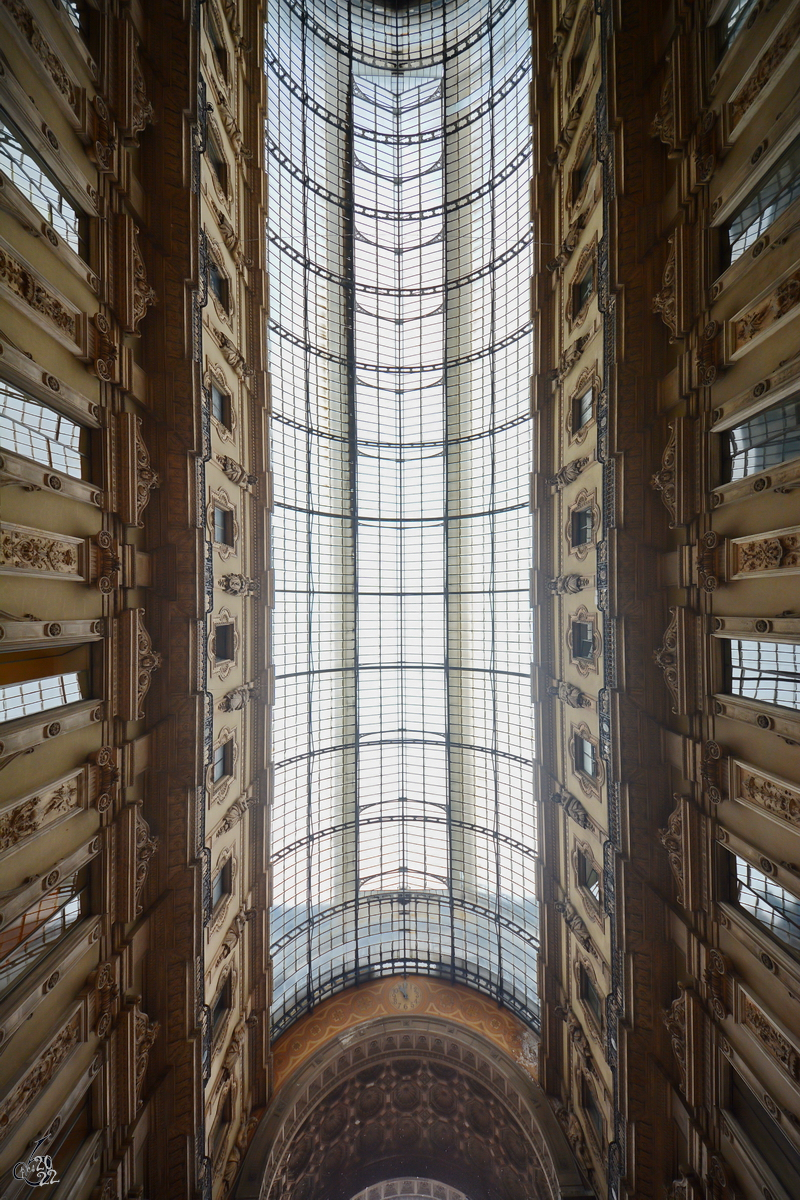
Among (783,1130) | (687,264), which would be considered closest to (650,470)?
(687,264)

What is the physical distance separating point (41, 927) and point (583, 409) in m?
19.3

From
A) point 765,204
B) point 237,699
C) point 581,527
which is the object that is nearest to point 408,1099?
point 237,699

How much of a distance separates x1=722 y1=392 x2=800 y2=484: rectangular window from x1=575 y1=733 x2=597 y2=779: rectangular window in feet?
30.7

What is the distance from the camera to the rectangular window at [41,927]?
9.00 meters

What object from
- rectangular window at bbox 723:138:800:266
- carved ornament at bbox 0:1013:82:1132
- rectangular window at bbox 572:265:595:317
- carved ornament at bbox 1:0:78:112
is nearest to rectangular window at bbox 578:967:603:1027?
carved ornament at bbox 0:1013:82:1132

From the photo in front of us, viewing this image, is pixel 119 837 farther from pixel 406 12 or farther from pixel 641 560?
pixel 406 12

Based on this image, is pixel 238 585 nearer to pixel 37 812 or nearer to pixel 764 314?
pixel 37 812

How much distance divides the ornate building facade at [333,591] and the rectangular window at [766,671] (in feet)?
0.38

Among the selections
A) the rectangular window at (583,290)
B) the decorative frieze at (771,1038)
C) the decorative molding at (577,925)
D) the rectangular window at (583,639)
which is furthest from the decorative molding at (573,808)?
the rectangular window at (583,290)

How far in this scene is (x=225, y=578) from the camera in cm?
1585

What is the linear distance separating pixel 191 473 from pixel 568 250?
14.5 metres

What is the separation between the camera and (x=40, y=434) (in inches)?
377

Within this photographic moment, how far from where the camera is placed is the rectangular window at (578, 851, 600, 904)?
656 inches

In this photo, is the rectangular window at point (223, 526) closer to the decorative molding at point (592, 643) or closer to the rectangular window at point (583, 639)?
the decorative molding at point (592, 643)
